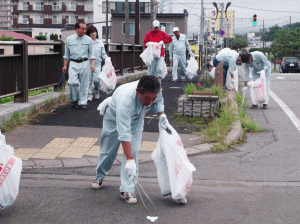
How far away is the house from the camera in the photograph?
2341 inches

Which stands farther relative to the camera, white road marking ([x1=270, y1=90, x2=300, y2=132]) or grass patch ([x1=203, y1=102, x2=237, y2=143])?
white road marking ([x1=270, y1=90, x2=300, y2=132])

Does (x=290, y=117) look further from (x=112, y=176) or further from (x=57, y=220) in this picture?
(x=57, y=220)

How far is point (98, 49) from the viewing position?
452 inches

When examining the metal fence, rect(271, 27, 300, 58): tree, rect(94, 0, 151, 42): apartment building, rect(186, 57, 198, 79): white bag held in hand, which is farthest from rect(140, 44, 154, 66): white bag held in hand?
rect(271, 27, 300, 58): tree

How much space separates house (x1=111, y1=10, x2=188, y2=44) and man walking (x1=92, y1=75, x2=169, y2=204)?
5419 cm

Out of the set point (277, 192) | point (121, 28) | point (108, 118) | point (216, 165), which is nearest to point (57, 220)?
point (108, 118)

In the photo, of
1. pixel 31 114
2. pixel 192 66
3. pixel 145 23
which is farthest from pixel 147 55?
pixel 145 23

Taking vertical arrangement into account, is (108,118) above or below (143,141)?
above

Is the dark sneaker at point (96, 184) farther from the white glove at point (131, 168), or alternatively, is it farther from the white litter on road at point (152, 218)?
the white litter on road at point (152, 218)

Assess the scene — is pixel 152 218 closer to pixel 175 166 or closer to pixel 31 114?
pixel 175 166

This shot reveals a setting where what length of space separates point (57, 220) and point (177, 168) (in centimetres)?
118

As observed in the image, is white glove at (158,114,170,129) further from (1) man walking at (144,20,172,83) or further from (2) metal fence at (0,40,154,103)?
(1) man walking at (144,20,172,83)

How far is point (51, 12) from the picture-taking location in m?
79.4

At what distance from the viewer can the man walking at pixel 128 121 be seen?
431 centimetres
